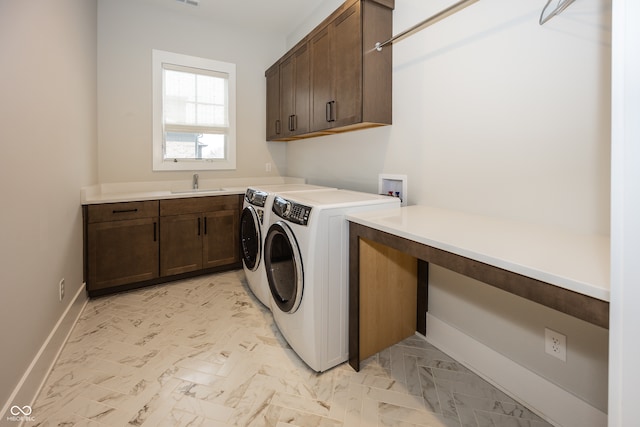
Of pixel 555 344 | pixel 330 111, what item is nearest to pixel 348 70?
pixel 330 111

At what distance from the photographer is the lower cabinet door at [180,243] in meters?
2.83

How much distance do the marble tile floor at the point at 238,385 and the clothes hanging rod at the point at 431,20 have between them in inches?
75.1

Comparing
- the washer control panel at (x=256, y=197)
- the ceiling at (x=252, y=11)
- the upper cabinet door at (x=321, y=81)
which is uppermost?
the ceiling at (x=252, y=11)

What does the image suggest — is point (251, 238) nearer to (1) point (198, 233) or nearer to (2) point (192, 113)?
(1) point (198, 233)

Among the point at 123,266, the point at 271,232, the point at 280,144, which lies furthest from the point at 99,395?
the point at 280,144

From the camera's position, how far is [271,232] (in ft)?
6.64

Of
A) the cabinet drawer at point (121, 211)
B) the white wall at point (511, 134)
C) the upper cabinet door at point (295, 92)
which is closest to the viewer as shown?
the white wall at point (511, 134)

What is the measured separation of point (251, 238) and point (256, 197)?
0.38 m

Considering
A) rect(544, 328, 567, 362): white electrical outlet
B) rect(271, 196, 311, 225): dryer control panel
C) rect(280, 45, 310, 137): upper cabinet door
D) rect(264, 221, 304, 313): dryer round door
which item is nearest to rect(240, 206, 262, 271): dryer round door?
rect(264, 221, 304, 313): dryer round door

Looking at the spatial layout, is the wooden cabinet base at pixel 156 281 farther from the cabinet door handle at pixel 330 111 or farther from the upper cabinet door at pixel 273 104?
the cabinet door handle at pixel 330 111

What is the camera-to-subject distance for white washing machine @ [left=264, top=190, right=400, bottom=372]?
1.62 m

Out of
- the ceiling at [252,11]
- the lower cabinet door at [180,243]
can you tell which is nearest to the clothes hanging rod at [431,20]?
the ceiling at [252,11]

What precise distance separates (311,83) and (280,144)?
55.5 inches

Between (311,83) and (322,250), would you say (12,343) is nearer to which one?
(322,250)
